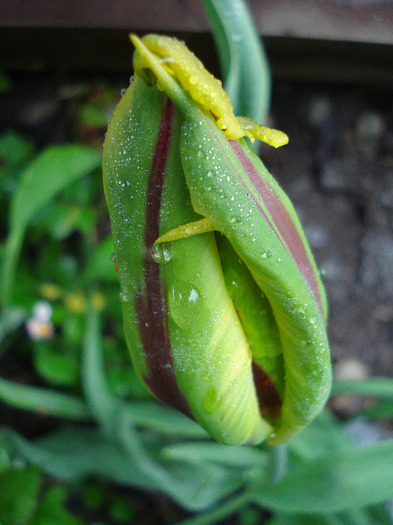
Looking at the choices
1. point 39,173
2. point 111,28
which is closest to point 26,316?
point 39,173

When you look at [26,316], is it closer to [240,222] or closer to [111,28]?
[111,28]

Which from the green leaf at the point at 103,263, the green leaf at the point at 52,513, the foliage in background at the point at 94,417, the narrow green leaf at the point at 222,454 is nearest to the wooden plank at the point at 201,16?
the foliage in background at the point at 94,417

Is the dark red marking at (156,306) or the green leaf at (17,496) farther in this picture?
the green leaf at (17,496)

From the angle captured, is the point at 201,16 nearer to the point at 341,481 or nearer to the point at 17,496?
the point at 341,481

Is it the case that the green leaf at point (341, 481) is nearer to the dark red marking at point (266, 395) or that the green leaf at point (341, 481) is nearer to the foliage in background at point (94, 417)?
the foliage in background at point (94, 417)

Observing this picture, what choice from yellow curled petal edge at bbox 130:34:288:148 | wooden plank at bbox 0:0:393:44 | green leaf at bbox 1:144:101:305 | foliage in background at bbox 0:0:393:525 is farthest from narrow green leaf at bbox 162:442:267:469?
wooden plank at bbox 0:0:393:44

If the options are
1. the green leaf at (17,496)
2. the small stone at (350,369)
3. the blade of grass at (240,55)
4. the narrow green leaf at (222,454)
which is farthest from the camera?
the small stone at (350,369)

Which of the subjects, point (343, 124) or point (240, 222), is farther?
point (343, 124)
